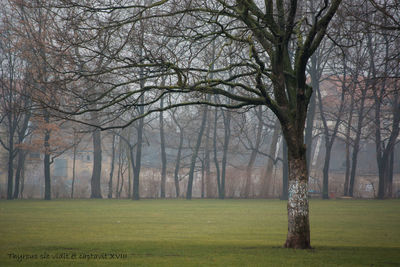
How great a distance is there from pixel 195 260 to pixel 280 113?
14.6 ft

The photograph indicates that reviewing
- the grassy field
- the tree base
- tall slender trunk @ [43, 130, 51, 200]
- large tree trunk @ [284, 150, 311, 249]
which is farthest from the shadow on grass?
tall slender trunk @ [43, 130, 51, 200]

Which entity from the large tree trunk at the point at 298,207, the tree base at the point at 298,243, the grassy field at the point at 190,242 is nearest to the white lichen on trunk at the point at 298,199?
the large tree trunk at the point at 298,207

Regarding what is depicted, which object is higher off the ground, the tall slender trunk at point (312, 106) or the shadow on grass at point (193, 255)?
the tall slender trunk at point (312, 106)

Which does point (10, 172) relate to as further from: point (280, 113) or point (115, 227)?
point (280, 113)

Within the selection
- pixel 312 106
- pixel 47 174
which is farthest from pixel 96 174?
pixel 312 106

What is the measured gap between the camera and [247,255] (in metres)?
11.0

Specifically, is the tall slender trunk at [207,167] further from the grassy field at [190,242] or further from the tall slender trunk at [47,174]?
the grassy field at [190,242]

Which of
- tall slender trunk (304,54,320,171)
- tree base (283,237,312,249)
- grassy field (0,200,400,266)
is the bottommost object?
grassy field (0,200,400,266)

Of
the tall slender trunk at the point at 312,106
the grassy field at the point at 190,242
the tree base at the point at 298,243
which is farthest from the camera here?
the tall slender trunk at the point at 312,106

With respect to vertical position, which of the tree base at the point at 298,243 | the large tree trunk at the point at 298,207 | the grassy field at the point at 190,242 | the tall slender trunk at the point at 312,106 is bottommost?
the grassy field at the point at 190,242

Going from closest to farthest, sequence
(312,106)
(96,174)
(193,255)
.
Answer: (193,255) → (312,106) → (96,174)

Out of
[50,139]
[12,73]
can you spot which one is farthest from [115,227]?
[12,73]

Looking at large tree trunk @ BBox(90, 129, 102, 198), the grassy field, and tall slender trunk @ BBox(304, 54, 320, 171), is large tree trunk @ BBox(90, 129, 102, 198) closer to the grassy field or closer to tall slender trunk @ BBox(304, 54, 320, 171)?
tall slender trunk @ BBox(304, 54, 320, 171)

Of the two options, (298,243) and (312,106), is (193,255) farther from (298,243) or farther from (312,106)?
(312,106)
